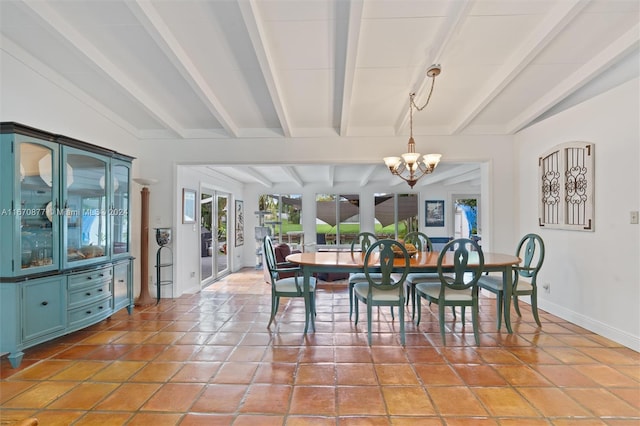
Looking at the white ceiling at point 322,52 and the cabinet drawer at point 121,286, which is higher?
the white ceiling at point 322,52

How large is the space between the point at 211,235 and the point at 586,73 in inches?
230

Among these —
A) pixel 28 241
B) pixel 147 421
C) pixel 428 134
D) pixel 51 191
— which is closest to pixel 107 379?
pixel 147 421

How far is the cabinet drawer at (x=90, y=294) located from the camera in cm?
282

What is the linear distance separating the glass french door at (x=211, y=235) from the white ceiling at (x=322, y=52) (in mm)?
2290

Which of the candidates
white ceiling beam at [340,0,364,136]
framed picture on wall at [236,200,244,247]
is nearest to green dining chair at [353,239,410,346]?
white ceiling beam at [340,0,364,136]

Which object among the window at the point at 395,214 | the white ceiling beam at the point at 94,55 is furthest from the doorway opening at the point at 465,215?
the white ceiling beam at the point at 94,55

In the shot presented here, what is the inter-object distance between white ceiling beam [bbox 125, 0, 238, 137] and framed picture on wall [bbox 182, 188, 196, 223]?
74.7 inches

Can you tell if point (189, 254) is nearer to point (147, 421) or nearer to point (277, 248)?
point (277, 248)

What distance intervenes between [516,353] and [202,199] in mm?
5198

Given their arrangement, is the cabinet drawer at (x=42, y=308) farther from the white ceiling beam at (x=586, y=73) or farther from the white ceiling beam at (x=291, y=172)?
the white ceiling beam at (x=586, y=73)

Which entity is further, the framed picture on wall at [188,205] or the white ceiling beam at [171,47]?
the framed picture on wall at [188,205]

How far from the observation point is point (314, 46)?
2.44 meters

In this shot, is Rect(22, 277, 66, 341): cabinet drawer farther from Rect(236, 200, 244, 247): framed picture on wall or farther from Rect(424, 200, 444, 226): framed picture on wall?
Rect(424, 200, 444, 226): framed picture on wall

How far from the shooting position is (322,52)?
8.26 feet
